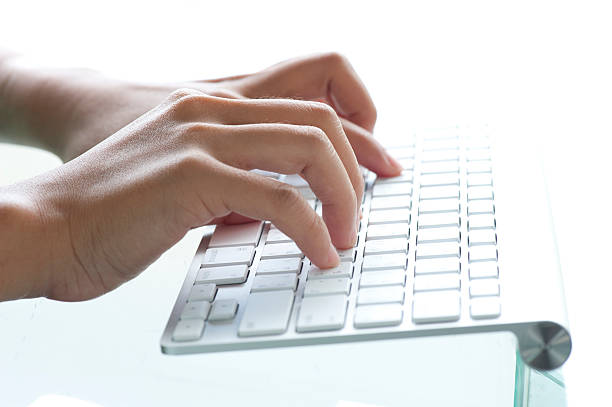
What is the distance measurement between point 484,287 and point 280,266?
0.19 m

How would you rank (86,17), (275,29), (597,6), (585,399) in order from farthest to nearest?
(86,17) < (275,29) < (597,6) < (585,399)

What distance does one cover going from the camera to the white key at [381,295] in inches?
24.7

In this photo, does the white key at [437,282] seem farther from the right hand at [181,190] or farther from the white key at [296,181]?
the white key at [296,181]

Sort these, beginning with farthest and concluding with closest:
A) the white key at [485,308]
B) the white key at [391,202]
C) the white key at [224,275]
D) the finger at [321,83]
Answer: the finger at [321,83] → the white key at [391,202] → the white key at [224,275] → the white key at [485,308]

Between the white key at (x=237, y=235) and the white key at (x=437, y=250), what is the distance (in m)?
0.17

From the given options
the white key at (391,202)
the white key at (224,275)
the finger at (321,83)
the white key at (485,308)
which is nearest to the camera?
the white key at (485,308)

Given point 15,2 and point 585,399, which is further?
point 15,2

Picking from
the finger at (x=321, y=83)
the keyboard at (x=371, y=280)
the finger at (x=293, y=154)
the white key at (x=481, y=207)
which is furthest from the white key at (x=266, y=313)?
the finger at (x=321, y=83)

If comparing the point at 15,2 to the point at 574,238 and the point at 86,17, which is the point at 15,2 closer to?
the point at 86,17

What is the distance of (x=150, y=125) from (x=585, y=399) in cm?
46

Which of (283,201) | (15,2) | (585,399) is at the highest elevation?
(283,201)

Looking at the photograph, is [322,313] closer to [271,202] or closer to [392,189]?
[271,202]

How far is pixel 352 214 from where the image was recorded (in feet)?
2.37

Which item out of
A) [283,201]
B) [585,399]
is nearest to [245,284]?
[283,201]
